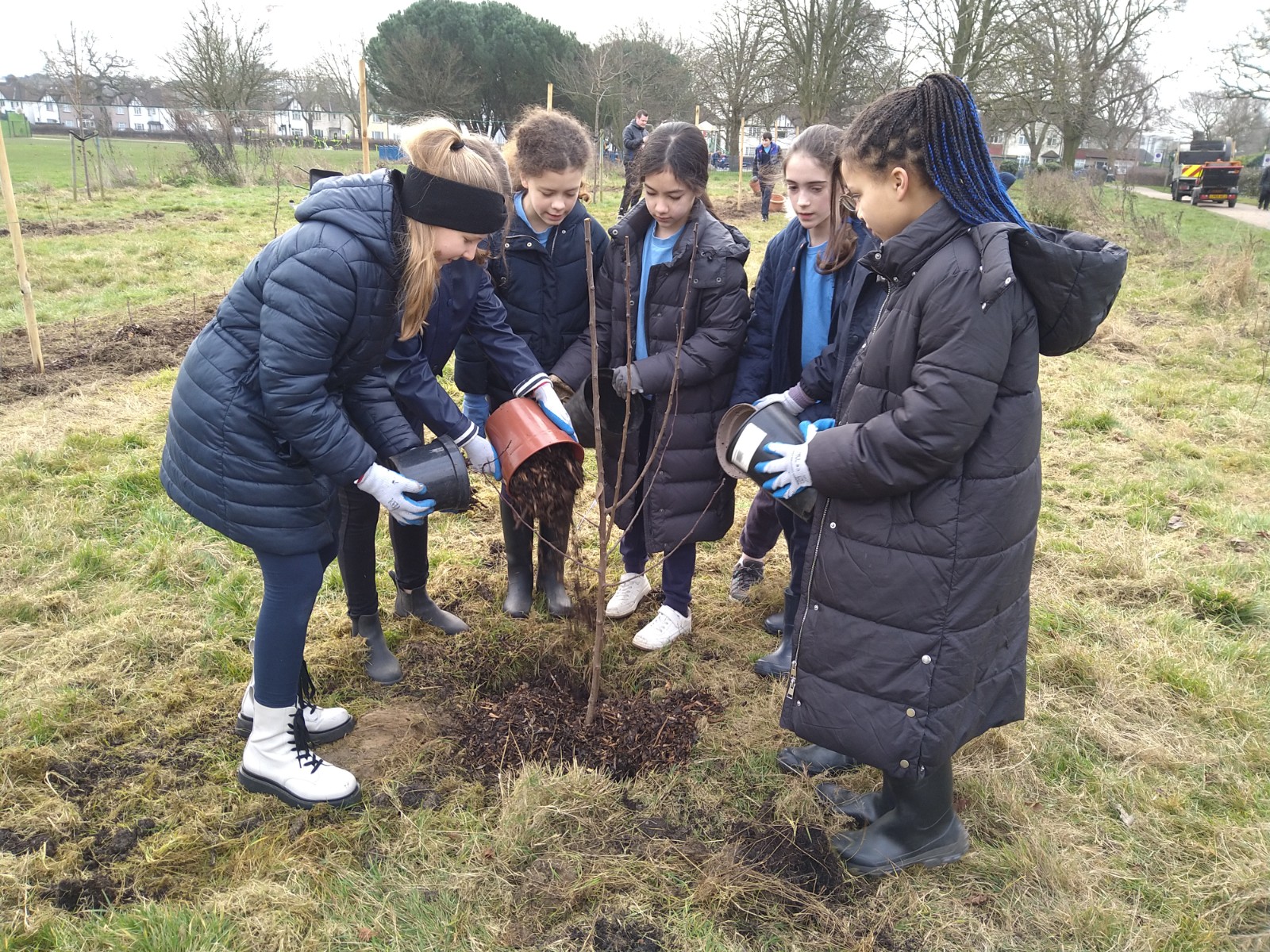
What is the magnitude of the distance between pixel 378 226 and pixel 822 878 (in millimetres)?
1918

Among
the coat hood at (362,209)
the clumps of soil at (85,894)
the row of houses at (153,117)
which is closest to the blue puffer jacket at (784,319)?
the coat hood at (362,209)

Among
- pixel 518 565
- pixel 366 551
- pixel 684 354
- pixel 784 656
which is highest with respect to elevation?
pixel 684 354

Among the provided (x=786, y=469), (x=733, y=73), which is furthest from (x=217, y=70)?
(x=786, y=469)

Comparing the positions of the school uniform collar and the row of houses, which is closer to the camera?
the school uniform collar

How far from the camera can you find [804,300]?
275 cm

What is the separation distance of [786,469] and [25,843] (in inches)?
84.6

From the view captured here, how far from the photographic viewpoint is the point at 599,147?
64.6 ft

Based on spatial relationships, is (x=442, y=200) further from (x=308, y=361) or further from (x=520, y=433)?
(x=520, y=433)

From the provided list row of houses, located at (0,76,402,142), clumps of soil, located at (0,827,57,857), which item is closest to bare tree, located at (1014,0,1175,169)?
row of houses, located at (0,76,402,142)

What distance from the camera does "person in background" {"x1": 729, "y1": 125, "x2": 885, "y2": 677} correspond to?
8.06 feet

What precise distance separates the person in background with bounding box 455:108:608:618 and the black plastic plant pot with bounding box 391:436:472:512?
510 millimetres

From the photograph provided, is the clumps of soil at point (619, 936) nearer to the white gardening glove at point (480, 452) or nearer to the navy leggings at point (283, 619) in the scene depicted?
the navy leggings at point (283, 619)

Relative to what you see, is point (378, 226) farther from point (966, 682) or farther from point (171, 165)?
point (171, 165)

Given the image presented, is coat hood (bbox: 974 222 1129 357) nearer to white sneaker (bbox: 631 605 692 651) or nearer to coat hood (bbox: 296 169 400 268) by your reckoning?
coat hood (bbox: 296 169 400 268)
